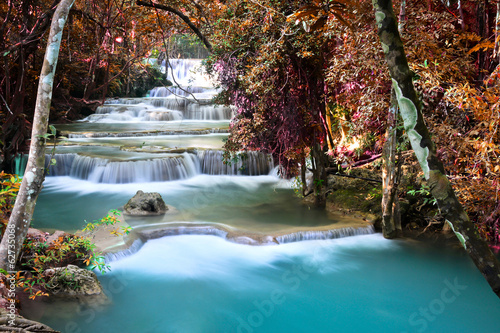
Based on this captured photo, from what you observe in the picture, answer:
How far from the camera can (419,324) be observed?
457 centimetres

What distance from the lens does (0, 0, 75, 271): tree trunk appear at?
11.2 feet

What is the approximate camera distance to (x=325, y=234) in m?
6.75

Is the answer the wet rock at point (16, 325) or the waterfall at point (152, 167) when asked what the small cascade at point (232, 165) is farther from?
the wet rock at point (16, 325)

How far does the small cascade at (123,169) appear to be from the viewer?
10570mm

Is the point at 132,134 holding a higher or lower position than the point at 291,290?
higher

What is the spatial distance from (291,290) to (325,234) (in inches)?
67.5

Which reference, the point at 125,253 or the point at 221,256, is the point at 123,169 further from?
the point at 221,256

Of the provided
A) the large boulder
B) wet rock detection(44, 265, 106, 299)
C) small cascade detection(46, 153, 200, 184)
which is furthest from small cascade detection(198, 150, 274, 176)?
wet rock detection(44, 265, 106, 299)

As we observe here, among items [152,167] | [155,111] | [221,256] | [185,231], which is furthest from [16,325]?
[155,111]

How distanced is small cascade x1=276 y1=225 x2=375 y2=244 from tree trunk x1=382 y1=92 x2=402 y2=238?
0.36 m

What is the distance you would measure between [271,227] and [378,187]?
2.53 metres

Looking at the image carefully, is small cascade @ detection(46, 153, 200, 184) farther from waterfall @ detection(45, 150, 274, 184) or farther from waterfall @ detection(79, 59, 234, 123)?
waterfall @ detection(79, 59, 234, 123)

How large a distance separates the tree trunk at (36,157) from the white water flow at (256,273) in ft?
3.72

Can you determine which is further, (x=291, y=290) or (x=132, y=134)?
(x=132, y=134)
